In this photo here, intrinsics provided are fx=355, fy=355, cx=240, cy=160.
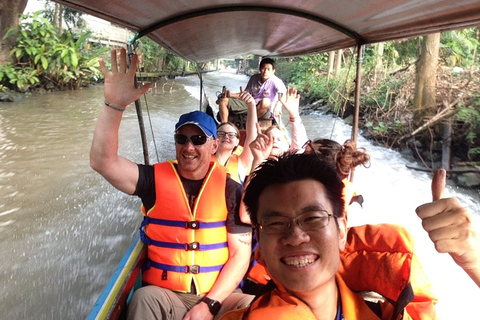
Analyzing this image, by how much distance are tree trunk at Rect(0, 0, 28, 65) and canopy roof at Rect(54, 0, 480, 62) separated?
1140cm

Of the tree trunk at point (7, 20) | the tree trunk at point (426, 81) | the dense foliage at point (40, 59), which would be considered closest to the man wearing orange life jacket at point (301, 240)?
the tree trunk at point (426, 81)

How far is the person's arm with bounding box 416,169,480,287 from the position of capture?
2.78 ft

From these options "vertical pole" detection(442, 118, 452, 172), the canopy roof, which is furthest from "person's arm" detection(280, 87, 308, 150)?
"vertical pole" detection(442, 118, 452, 172)

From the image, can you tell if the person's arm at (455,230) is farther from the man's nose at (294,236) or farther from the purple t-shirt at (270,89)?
the purple t-shirt at (270,89)

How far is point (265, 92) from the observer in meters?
5.36

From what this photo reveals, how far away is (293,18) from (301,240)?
2.23 meters

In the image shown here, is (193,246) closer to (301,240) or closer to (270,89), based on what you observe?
(301,240)

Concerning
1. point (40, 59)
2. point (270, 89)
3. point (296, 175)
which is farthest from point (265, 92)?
point (40, 59)

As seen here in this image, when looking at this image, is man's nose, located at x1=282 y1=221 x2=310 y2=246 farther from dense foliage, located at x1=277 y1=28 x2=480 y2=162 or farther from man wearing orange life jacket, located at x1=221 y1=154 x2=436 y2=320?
dense foliage, located at x1=277 y1=28 x2=480 y2=162

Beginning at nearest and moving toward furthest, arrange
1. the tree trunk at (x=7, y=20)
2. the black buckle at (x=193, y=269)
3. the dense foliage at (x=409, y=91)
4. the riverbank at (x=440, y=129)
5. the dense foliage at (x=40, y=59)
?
the black buckle at (x=193, y=269), the riverbank at (x=440, y=129), the dense foliage at (x=409, y=91), the dense foliage at (x=40, y=59), the tree trunk at (x=7, y=20)

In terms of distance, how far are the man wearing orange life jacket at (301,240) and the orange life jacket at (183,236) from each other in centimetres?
76

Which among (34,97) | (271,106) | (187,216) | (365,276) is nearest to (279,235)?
(365,276)

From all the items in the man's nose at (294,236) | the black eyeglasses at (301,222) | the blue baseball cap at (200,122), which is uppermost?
the blue baseball cap at (200,122)

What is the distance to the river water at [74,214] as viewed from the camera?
12.2ft
